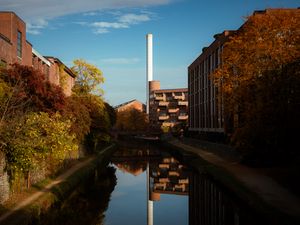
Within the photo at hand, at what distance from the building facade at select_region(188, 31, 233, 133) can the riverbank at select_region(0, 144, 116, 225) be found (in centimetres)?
2523

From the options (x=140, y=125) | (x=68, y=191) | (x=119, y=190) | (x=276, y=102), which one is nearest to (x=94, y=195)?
(x=68, y=191)

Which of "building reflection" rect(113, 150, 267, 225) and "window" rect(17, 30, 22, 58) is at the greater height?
"window" rect(17, 30, 22, 58)

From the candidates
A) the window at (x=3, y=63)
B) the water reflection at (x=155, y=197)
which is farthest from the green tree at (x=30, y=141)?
the window at (x=3, y=63)

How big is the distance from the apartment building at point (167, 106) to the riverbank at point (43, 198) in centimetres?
9014

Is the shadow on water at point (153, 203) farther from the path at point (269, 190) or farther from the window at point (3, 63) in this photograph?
the window at point (3, 63)

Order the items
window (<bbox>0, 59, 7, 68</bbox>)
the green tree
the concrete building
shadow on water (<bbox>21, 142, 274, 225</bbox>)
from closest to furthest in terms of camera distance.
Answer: the green tree, shadow on water (<bbox>21, 142, 274, 225</bbox>), window (<bbox>0, 59, 7, 68</bbox>), the concrete building

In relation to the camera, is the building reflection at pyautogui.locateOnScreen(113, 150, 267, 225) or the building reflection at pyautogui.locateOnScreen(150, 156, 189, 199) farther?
the building reflection at pyautogui.locateOnScreen(150, 156, 189, 199)

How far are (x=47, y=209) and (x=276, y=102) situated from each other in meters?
17.7

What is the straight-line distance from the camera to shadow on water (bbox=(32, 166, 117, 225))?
70.5ft

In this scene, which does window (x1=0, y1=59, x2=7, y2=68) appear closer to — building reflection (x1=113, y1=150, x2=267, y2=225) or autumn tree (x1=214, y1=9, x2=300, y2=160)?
building reflection (x1=113, y1=150, x2=267, y2=225)

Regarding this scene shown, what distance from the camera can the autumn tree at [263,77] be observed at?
29.4 metres

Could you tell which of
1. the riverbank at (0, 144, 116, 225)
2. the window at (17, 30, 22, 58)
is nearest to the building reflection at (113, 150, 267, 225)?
the riverbank at (0, 144, 116, 225)

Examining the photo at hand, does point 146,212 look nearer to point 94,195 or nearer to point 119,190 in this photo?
point 94,195

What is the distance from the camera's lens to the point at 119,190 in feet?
110
